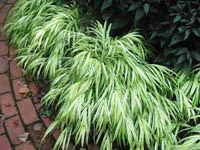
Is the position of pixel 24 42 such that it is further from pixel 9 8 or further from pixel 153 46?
pixel 153 46

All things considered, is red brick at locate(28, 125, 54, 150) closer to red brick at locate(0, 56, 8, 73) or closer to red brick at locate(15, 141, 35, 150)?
red brick at locate(15, 141, 35, 150)

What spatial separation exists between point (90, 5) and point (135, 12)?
1.50 feet

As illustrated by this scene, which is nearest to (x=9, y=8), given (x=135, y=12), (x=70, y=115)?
(x=135, y=12)

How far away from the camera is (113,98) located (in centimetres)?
240

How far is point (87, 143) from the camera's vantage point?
2.42m

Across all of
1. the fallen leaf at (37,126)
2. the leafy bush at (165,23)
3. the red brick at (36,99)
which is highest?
the leafy bush at (165,23)

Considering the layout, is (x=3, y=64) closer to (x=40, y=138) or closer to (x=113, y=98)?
(x=40, y=138)

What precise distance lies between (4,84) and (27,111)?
353 mm

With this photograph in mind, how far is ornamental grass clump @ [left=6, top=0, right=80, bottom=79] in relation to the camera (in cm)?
285

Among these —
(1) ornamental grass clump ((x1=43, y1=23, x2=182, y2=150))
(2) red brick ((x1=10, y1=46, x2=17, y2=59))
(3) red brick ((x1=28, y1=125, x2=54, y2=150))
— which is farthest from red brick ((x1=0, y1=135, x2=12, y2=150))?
(2) red brick ((x1=10, y1=46, x2=17, y2=59))

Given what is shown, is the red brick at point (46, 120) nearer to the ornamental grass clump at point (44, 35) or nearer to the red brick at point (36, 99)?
the red brick at point (36, 99)

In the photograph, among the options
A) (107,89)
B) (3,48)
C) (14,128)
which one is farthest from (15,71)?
(107,89)

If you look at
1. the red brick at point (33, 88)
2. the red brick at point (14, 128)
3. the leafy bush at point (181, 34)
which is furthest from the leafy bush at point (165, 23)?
the red brick at point (14, 128)

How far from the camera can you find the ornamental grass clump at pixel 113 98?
235 centimetres
